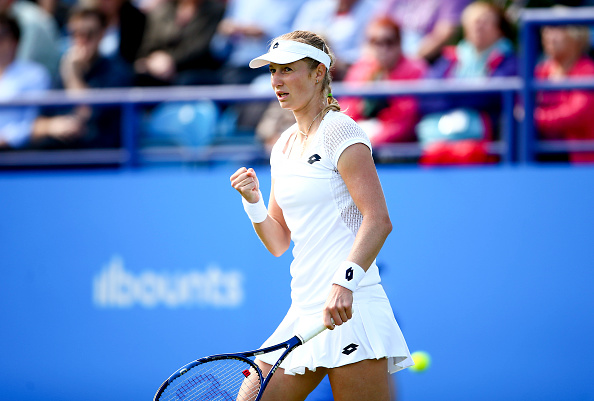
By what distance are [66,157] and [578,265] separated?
11.7ft

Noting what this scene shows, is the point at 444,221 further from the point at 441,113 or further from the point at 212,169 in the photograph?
the point at 212,169

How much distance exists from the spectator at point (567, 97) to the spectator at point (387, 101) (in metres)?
0.83

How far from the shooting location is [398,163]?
553 centimetres

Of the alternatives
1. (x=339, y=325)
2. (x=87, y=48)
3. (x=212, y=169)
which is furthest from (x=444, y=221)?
(x=87, y=48)

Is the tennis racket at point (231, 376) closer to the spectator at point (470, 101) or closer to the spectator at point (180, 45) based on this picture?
the spectator at point (470, 101)

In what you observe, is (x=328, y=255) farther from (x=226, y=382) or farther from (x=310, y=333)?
(x=226, y=382)

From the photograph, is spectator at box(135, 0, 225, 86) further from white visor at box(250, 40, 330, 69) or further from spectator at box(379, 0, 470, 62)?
white visor at box(250, 40, 330, 69)

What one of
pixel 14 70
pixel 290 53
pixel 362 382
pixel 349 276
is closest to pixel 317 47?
pixel 290 53

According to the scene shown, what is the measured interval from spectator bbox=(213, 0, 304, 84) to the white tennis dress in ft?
12.9

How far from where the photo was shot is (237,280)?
5.40 metres

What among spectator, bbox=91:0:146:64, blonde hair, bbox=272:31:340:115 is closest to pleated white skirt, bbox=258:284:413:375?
blonde hair, bbox=272:31:340:115

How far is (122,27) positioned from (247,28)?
3.82 ft

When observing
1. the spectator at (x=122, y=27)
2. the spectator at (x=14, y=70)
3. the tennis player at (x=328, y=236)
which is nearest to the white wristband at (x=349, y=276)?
the tennis player at (x=328, y=236)

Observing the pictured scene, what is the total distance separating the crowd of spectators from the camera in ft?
17.4
